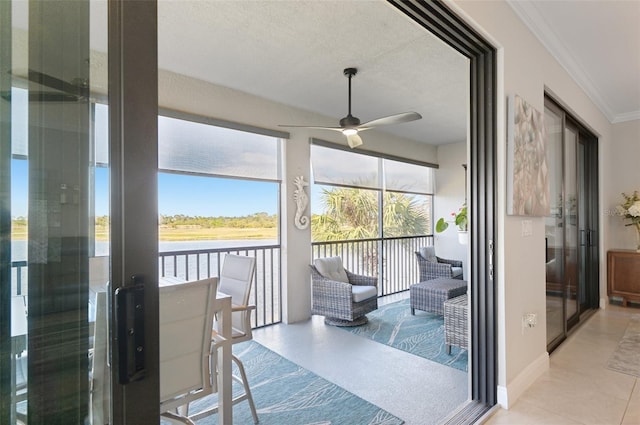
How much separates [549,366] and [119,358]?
3133mm

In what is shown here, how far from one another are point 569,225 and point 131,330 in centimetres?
426

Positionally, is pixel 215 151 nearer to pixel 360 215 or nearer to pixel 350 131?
pixel 350 131

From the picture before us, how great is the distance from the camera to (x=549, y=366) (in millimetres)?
2666

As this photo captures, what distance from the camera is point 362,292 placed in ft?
12.8

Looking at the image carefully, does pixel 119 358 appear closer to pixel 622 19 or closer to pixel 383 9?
pixel 383 9

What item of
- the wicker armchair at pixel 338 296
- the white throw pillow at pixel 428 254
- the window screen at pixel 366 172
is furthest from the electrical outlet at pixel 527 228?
the white throw pillow at pixel 428 254

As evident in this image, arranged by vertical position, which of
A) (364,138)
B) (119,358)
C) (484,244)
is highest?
(364,138)

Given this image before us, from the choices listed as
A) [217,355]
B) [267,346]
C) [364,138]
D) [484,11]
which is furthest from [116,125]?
[364,138]

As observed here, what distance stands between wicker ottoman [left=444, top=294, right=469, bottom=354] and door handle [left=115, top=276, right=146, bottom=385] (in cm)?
268

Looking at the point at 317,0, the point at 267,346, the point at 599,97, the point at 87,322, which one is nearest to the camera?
the point at 87,322

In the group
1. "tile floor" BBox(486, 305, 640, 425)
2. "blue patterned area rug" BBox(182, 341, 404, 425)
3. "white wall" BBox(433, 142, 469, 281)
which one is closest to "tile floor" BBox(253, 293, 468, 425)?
"blue patterned area rug" BBox(182, 341, 404, 425)

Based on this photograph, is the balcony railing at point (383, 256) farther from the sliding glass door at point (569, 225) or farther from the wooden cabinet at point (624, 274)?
the wooden cabinet at point (624, 274)

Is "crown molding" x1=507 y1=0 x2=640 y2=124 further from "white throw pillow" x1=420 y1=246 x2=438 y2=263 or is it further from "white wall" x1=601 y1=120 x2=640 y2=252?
"white throw pillow" x1=420 y1=246 x2=438 y2=263

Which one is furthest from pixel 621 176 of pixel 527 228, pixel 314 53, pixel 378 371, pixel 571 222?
pixel 314 53
